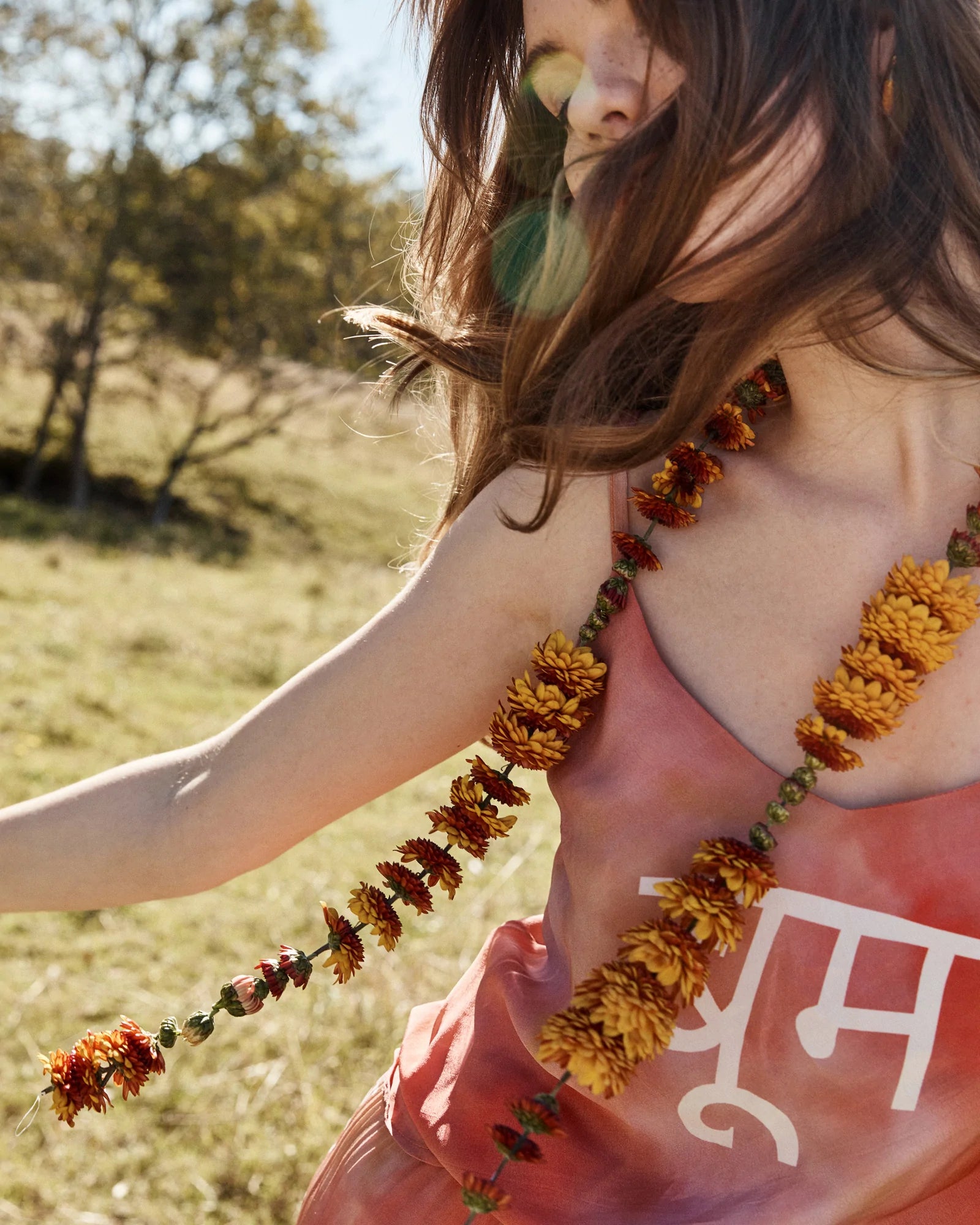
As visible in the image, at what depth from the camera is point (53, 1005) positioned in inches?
128

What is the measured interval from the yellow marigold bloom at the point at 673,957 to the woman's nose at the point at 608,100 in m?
0.74

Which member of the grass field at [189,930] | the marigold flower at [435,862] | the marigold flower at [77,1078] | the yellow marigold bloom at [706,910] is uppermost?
the yellow marigold bloom at [706,910]

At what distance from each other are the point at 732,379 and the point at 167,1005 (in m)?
2.89

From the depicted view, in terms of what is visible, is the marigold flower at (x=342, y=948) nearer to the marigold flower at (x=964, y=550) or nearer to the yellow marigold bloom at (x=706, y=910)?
the yellow marigold bloom at (x=706, y=910)

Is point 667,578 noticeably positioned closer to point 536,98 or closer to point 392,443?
point 536,98

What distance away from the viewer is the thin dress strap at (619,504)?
1.19m

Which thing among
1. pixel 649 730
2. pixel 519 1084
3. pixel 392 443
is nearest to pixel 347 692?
pixel 649 730

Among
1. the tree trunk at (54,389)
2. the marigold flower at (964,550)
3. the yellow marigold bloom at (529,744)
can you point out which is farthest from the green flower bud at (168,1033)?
the tree trunk at (54,389)

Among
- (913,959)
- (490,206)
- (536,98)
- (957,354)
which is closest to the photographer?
(913,959)

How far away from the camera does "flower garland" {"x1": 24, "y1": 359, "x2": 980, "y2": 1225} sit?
100 centimetres

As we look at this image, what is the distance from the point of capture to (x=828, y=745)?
1.03 m

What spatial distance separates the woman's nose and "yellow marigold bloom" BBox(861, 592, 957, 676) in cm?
52

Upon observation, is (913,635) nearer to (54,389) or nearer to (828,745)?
(828,745)

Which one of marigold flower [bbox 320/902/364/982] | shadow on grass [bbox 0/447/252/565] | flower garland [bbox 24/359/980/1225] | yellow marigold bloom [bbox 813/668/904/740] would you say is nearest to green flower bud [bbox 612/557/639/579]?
flower garland [bbox 24/359/980/1225]
